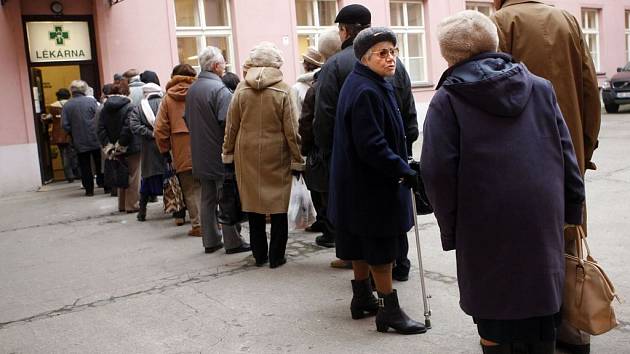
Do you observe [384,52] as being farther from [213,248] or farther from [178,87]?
[178,87]

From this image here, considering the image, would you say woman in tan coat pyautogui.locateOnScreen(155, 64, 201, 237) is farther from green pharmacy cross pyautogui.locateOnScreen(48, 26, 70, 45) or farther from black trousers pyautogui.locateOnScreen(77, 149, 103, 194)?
green pharmacy cross pyautogui.locateOnScreen(48, 26, 70, 45)

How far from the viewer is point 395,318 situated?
4.00 meters

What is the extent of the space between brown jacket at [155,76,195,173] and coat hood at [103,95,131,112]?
6.81 ft

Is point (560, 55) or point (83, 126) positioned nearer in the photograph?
point (560, 55)

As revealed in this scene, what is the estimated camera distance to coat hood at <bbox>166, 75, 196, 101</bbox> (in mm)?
6871

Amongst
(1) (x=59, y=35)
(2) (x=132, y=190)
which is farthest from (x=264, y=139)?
(1) (x=59, y=35)

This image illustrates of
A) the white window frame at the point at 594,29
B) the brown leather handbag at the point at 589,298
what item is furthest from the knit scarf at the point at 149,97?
the white window frame at the point at 594,29

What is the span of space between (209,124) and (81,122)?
5319 millimetres

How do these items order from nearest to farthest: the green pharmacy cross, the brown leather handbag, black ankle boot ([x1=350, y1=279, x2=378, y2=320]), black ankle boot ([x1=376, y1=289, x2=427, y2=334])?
the brown leather handbag, black ankle boot ([x1=376, y1=289, x2=427, y2=334]), black ankle boot ([x1=350, y1=279, x2=378, y2=320]), the green pharmacy cross

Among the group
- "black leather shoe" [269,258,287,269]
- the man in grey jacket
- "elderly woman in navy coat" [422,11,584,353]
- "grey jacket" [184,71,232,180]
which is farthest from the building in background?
"elderly woman in navy coat" [422,11,584,353]

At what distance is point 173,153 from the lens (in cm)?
701

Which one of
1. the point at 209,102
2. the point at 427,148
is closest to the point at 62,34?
the point at 209,102

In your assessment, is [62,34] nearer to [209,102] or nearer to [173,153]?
[173,153]

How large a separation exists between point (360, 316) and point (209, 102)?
2729 millimetres
